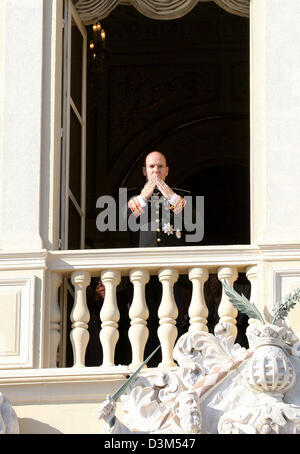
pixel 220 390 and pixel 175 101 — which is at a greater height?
pixel 175 101

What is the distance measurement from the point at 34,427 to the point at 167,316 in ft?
3.99

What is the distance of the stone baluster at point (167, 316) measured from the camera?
13.5 metres

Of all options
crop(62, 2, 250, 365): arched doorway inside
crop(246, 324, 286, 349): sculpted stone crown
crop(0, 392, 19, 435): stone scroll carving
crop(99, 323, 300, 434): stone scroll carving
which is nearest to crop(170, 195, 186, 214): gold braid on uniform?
crop(99, 323, 300, 434): stone scroll carving

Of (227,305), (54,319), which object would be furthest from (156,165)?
(54,319)

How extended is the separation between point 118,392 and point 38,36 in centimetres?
315

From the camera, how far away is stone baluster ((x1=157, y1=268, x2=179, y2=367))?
13500 mm

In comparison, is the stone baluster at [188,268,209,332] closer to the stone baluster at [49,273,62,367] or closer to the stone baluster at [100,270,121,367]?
the stone baluster at [100,270,121,367]

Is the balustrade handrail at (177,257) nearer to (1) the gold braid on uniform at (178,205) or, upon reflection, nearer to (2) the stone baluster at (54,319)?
(2) the stone baluster at (54,319)

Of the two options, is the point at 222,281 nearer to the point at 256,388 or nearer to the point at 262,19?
the point at 256,388

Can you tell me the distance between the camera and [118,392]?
12492 mm

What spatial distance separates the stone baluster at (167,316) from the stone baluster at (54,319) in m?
0.72

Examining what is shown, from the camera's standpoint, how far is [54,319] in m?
13.7

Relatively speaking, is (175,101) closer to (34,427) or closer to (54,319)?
(54,319)
